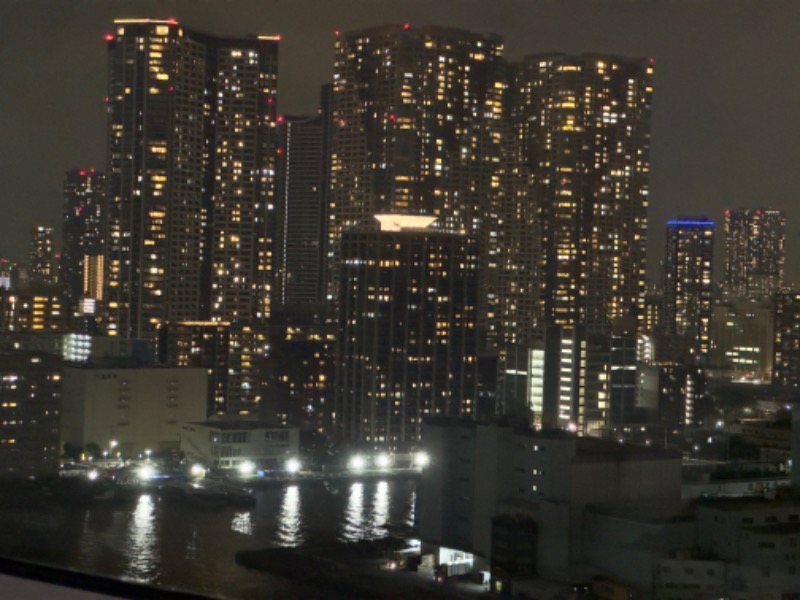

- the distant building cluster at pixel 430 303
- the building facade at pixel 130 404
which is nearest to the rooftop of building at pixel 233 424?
the distant building cluster at pixel 430 303

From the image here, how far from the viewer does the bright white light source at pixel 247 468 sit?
32.8ft

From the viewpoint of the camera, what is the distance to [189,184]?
50.9 feet

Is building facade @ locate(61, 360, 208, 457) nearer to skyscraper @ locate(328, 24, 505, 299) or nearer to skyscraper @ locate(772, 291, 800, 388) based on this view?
skyscraper @ locate(328, 24, 505, 299)

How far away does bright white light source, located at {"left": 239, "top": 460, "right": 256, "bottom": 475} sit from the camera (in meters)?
9.99

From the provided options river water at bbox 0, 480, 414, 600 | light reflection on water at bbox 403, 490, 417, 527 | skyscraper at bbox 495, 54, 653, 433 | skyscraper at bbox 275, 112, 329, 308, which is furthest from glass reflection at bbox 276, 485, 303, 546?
skyscraper at bbox 275, 112, 329, 308

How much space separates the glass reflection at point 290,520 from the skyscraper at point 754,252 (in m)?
2.39

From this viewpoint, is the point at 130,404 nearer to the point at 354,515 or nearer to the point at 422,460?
the point at 354,515

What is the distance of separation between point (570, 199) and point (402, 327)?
2.37 metres

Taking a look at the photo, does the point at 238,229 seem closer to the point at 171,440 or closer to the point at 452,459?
the point at 171,440

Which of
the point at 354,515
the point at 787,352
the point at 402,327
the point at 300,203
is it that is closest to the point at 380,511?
the point at 354,515

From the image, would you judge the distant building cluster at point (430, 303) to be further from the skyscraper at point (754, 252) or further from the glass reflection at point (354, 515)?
the glass reflection at point (354, 515)

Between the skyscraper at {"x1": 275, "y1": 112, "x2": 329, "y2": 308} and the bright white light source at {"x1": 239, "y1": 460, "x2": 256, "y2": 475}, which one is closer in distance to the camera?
the bright white light source at {"x1": 239, "y1": 460, "x2": 256, "y2": 475}

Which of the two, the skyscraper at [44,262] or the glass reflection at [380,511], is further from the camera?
the skyscraper at [44,262]

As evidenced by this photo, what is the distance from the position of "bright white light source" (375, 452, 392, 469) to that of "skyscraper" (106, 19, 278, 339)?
18.5 feet
